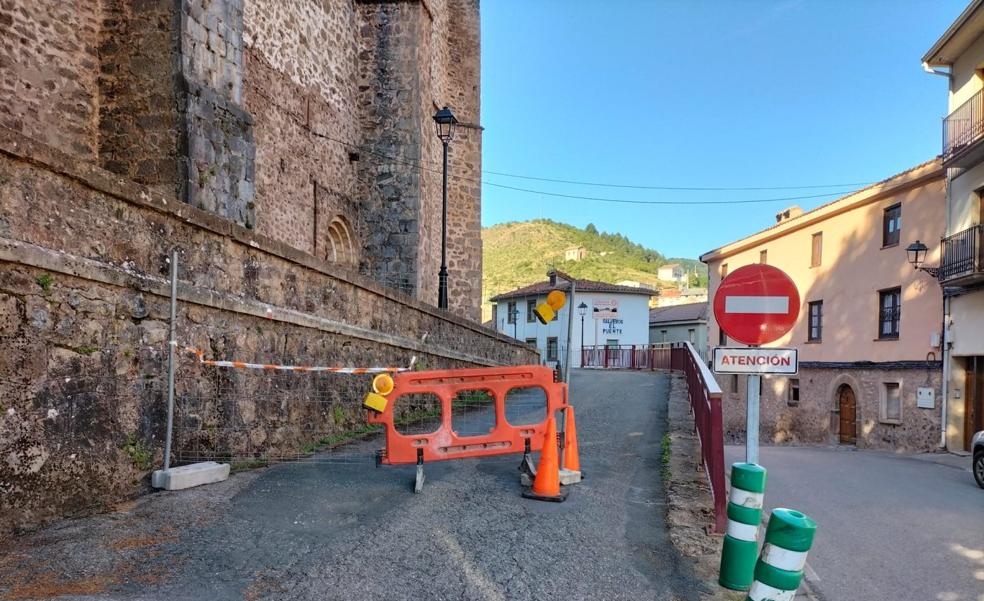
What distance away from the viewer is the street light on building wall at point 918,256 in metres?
18.5

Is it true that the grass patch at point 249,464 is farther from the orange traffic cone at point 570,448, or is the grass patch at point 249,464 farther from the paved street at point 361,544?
the orange traffic cone at point 570,448

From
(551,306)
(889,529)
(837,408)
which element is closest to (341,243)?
(551,306)

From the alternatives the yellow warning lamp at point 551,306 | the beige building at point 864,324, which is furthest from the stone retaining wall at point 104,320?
the beige building at point 864,324

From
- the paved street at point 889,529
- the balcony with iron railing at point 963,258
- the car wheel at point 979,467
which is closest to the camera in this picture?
the paved street at point 889,529

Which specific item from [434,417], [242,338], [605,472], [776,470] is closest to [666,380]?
[776,470]

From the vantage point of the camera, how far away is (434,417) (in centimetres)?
1042

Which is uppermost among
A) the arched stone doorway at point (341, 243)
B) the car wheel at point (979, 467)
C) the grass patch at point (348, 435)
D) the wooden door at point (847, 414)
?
the arched stone doorway at point (341, 243)

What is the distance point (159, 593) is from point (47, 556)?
881 millimetres

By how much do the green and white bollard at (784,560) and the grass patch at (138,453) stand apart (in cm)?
440

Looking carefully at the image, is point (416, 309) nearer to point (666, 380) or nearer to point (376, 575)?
point (376, 575)

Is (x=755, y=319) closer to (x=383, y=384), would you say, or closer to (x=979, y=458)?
(x=383, y=384)

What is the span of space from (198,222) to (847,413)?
77.4ft

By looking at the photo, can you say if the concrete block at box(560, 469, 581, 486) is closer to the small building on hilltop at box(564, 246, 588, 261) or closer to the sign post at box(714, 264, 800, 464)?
the sign post at box(714, 264, 800, 464)

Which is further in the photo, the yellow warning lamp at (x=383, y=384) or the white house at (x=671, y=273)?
the white house at (x=671, y=273)
